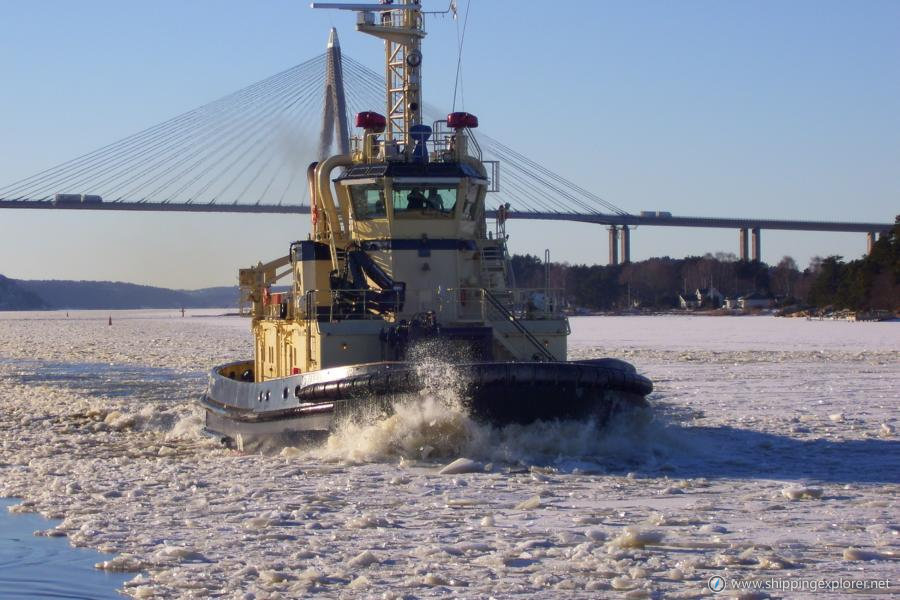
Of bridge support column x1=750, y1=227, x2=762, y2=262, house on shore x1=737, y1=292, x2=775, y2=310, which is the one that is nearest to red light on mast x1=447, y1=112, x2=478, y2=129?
house on shore x1=737, y1=292, x2=775, y2=310

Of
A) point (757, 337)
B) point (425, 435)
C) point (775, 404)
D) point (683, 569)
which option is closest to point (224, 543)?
point (683, 569)

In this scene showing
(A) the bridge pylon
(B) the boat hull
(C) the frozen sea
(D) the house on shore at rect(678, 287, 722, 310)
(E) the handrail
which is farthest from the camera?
(D) the house on shore at rect(678, 287, 722, 310)

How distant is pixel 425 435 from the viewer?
11.3m

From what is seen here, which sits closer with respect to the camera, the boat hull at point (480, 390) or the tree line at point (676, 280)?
the boat hull at point (480, 390)

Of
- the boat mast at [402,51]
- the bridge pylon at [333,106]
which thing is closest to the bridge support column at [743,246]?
the bridge pylon at [333,106]

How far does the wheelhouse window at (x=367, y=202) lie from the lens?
1348 centimetres

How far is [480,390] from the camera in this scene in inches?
437

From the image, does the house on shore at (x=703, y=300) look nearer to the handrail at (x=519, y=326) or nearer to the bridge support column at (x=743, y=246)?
the bridge support column at (x=743, y=246)

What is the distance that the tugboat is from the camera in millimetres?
11289

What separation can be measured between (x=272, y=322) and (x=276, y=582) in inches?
307

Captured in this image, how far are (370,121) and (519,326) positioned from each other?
3.06 meters

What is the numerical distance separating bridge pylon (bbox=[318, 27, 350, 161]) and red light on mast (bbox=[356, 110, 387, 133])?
33.4ft

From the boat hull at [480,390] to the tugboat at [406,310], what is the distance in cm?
1

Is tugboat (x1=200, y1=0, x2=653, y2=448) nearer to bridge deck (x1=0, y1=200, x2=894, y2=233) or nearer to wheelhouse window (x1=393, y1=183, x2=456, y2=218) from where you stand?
wheelhouse window (x1=393, y1=183, x2=456, y2=218)
